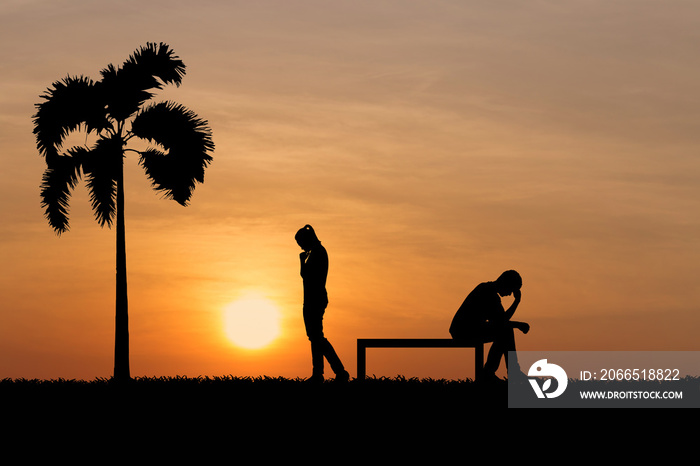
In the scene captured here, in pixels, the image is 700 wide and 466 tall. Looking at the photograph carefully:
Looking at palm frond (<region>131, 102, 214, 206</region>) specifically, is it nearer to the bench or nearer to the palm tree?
the palm tree

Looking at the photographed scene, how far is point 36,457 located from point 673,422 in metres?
8.92

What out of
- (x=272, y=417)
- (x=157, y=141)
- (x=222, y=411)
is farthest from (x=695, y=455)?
(x=157, y=141)

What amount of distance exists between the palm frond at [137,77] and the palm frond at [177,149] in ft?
1.86

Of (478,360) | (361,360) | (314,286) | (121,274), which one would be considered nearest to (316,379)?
(361,360)

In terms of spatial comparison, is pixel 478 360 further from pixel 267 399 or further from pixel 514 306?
pixel 267 399

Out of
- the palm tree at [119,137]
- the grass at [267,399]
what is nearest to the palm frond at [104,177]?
the palm tree at [119,137]

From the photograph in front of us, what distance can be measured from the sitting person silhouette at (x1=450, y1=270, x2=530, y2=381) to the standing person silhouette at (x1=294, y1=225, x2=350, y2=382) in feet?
7.98

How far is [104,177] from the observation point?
26.4m

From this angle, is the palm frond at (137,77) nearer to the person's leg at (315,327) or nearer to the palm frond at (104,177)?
the palm frond at (104,177)

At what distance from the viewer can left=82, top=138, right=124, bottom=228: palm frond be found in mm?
26422

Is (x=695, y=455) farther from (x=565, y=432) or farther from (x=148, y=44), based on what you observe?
(x=148, y=44)

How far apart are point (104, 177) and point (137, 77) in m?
2.96

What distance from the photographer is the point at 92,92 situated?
87.5 ft

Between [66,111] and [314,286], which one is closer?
[314,286]
